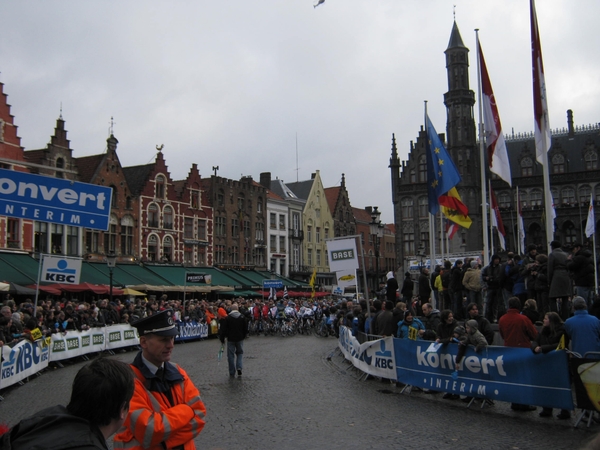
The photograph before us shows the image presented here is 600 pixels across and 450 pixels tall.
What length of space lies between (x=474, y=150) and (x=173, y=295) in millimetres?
37118

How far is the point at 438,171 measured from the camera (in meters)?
20.7

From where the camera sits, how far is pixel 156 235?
48.6 metres

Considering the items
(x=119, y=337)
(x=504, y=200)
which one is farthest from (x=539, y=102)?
(x=504, y=200)

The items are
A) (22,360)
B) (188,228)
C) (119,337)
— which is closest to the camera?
(22,360)

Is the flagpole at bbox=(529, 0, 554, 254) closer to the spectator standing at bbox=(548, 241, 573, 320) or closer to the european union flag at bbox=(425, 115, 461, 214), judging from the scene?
the spectator standing at bbox=(548, 241, 573, 320)

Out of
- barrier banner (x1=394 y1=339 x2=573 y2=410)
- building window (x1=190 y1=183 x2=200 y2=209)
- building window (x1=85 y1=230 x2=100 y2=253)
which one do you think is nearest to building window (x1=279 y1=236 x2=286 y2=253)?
building window (x1=190 y1=183 x2=200 y2=209)

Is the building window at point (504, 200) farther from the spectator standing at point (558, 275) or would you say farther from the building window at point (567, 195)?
the spectator standing at point (558, 275)

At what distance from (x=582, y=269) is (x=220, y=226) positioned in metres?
46.8

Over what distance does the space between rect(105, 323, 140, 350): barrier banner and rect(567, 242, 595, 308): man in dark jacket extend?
618 inches

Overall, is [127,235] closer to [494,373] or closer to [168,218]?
[168,218]

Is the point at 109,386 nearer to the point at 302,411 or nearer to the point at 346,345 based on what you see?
the point at 302,411

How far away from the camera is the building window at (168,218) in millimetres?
50094

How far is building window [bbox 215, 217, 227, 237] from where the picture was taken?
56.9 meters

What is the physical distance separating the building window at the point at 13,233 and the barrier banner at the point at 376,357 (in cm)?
2614
